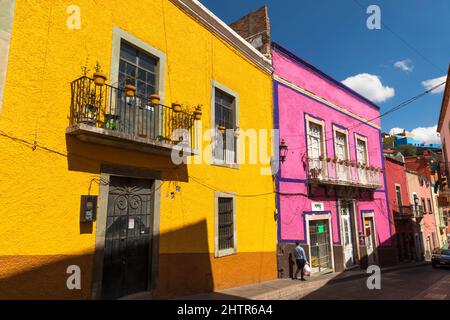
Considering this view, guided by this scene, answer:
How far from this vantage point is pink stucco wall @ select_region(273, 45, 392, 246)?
38.0 feet

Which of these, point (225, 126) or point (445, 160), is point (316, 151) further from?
point (445, 160)

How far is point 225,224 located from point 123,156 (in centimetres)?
381

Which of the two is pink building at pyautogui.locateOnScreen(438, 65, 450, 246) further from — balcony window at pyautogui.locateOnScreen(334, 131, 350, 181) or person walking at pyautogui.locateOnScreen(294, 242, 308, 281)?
person walking at pyautogui.locateOnScreen(294, 242, 308, 281)

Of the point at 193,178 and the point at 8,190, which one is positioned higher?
the point at 193,178

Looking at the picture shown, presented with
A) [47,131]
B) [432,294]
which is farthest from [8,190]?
[432,294]

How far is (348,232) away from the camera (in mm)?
14773

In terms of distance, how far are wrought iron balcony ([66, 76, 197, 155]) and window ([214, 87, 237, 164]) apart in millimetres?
1288

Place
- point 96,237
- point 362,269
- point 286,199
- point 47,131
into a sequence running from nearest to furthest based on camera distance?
1. point 47,131
2. point 96,237
3. point 286,199
4. point 362,269

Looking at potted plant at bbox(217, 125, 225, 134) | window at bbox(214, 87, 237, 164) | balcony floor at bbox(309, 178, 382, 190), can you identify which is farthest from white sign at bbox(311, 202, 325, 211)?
potted plant at bbox(217, 125, 225, 134)

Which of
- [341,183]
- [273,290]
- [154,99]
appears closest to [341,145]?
[341,183]

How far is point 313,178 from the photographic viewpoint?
485 inches

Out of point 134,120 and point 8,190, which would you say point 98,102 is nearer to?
point 134,120

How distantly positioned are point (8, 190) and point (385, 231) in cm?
1810

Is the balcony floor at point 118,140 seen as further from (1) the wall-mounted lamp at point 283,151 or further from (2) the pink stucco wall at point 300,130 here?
(2) the pink stucco wall at point 300,130
